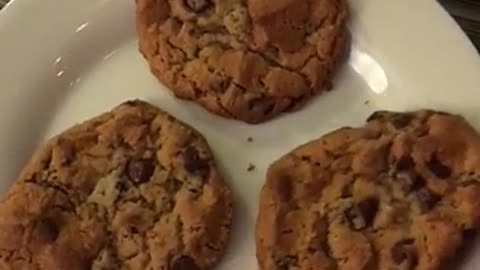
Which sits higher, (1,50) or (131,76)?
(1,50)

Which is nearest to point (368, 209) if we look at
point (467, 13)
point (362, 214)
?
point (362, 214)

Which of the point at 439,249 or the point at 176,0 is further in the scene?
the point at 176,0

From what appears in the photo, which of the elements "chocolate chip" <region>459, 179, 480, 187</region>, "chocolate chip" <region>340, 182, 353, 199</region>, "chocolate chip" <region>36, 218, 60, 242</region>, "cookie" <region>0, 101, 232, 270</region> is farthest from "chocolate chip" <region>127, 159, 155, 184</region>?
"chocolate chip" <region>459, 179, 480, 187</region>

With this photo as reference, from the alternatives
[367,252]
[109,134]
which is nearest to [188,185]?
[109,134]

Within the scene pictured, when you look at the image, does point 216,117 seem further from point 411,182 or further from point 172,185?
point 411,182

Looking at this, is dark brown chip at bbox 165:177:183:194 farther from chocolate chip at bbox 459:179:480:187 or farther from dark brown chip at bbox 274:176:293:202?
chocolate chip at bbox 459:179:480:187

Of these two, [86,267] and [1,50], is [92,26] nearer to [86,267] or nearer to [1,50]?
[1,50]
